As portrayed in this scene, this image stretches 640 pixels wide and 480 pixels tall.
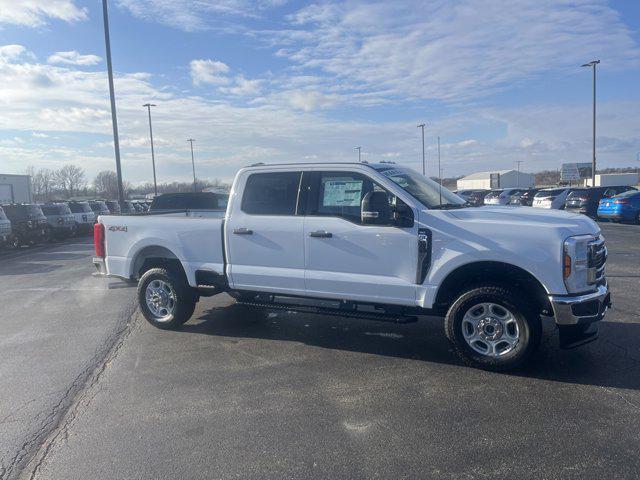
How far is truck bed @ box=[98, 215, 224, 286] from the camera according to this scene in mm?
6695

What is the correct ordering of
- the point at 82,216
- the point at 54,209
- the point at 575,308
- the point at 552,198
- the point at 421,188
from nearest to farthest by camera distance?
1. the point at 575,308
2. the point at 421,188
3. the point at 54,209
4. the point at 82,216
5. the point at 552,198

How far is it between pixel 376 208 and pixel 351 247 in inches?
23.4

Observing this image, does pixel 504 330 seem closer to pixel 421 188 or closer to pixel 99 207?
pixel 421 188

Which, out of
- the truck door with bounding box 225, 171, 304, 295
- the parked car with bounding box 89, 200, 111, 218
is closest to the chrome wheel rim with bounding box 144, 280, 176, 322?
the truck door with bounding box 225, 171, 304, 295

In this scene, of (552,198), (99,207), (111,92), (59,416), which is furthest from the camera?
(99,207)

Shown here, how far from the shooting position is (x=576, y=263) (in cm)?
485

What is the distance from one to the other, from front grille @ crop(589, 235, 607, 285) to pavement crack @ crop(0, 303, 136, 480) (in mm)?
4841

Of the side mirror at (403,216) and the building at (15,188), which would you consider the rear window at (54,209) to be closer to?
the building at (15,188)

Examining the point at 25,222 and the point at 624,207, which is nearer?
the point at 25,222

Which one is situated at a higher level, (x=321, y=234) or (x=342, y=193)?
(x=342, y=193)

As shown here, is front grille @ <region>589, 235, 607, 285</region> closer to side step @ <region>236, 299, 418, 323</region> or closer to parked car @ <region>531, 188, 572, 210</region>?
side step @ <region>236, 299, 418, 323</region>

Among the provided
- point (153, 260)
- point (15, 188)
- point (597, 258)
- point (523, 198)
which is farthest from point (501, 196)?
point (15, 188)

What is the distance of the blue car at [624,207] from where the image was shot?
71.6 ft

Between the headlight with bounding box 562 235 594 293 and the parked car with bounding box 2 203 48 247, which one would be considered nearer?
the headlight with bounding box 562 235 594 293
